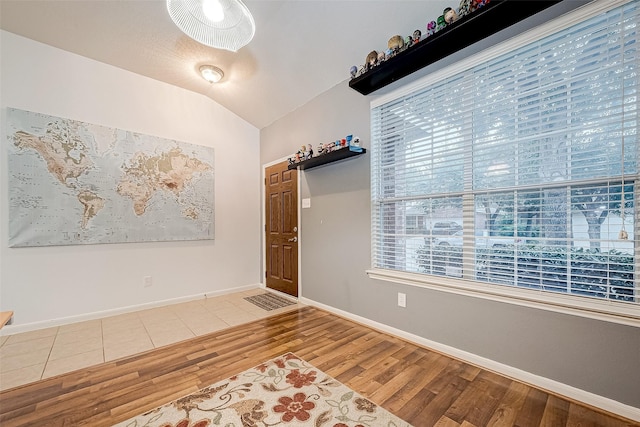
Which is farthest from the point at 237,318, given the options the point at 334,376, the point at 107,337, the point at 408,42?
the point at 408,42

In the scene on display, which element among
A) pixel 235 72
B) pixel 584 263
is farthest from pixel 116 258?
pixel 584 263

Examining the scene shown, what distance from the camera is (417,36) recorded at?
2.07m

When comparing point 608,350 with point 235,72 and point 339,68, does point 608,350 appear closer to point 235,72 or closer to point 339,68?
point 339,68

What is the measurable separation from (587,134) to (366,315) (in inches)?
92.4

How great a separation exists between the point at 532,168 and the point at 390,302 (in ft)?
5.46

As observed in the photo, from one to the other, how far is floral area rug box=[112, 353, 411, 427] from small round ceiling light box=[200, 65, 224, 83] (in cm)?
332

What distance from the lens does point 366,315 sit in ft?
9.41

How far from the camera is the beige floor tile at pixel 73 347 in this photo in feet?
7.50

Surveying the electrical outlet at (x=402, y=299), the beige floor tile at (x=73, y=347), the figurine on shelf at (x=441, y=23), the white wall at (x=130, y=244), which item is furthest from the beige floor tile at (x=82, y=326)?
the figurine on shelf at (x=441, y=23)

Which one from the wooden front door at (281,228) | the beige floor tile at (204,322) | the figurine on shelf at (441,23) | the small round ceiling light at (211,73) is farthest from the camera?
the wooden front door at (281,228)

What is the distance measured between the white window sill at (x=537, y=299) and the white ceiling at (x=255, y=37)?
7.20 ft

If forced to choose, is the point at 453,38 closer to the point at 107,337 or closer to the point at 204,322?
the point at 204,322

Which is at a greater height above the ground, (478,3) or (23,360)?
(478,3)

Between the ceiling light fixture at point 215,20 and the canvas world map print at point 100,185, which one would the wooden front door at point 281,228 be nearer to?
the canvas world map print at point 100,185
